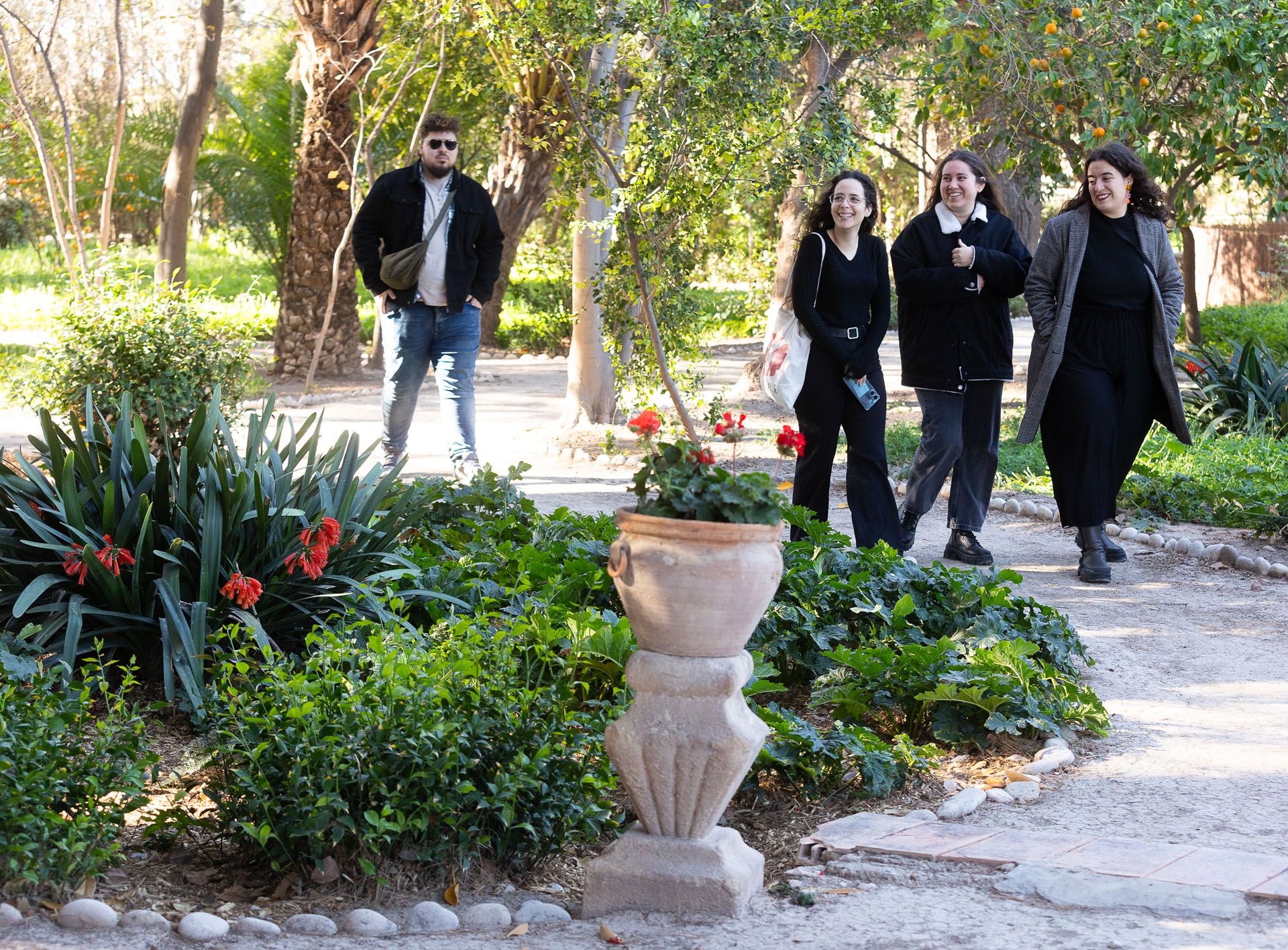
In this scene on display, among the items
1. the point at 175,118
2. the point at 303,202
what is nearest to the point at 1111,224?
the point at 303,202

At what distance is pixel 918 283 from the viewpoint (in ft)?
21.8

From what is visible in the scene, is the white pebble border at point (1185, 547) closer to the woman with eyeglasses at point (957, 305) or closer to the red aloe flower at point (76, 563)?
the woman with eyeglasses at point (957, 305)

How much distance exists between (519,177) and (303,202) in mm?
2745

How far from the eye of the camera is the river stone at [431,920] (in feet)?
9.95

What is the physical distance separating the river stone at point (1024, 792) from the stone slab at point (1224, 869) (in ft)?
1.79

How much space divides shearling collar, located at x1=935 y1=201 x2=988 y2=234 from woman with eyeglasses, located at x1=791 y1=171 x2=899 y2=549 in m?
0.38

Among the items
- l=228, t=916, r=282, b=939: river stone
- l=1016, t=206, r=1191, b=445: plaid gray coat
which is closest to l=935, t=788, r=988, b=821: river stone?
l=228, t=916, r=282, b=939: river stone

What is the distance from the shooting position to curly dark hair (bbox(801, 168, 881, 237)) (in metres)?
6.30

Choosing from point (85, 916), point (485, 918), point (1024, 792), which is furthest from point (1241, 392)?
point (85, 916)

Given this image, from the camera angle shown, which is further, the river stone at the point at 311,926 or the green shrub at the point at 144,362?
the green shrub at the point at 144,362

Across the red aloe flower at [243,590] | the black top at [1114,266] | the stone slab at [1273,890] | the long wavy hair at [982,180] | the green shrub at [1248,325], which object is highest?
the long wavy hair at [982,180]

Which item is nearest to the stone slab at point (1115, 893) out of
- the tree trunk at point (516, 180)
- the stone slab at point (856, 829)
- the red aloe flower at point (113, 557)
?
the stone slab at point (856, 829)

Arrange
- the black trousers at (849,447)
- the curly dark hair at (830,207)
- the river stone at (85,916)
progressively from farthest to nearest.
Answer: the black trousers at (849,447), the curly dark hair at (830,207), the river stone at (85,916)

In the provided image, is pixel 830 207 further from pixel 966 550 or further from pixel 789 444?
pixel 789 444
